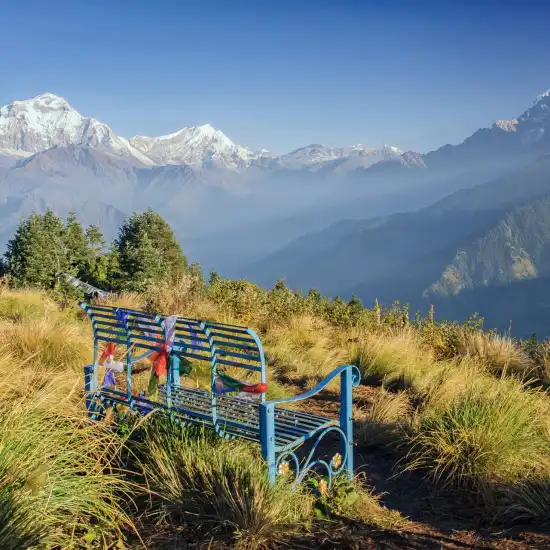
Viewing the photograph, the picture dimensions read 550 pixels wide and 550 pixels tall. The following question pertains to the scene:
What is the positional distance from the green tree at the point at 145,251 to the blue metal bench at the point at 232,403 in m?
15.6

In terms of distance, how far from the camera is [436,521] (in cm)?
325

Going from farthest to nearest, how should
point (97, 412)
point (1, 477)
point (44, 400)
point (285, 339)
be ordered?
point (285, 339)
point (97, 412)
point (44, 400)
point (1, 477)

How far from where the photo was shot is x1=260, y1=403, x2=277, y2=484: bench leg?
3.00 metres

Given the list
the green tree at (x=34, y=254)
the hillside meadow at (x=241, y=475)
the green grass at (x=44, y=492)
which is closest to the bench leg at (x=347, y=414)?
the hillside meadow at (x=241, y=475)

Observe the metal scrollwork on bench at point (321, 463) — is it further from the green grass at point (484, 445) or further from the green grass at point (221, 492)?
the green grass at point (484, 445)

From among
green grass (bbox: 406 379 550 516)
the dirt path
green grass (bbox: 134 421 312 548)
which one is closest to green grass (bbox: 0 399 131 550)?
green grass (bbox: 134 421 312 548)

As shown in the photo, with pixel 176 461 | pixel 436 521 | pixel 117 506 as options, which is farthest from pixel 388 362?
pixel 117 506

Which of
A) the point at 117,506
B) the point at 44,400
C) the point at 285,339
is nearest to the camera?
the point at 117,506

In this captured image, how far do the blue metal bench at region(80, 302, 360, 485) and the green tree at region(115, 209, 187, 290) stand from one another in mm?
15610

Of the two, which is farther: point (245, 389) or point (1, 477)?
point (245, 389)

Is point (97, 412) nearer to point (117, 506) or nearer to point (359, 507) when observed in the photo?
point (117, 506)

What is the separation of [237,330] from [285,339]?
17.8 feet

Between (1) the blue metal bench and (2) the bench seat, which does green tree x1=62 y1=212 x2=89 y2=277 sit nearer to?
(1) the blue metal bench

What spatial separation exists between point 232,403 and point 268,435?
2.03 feet
